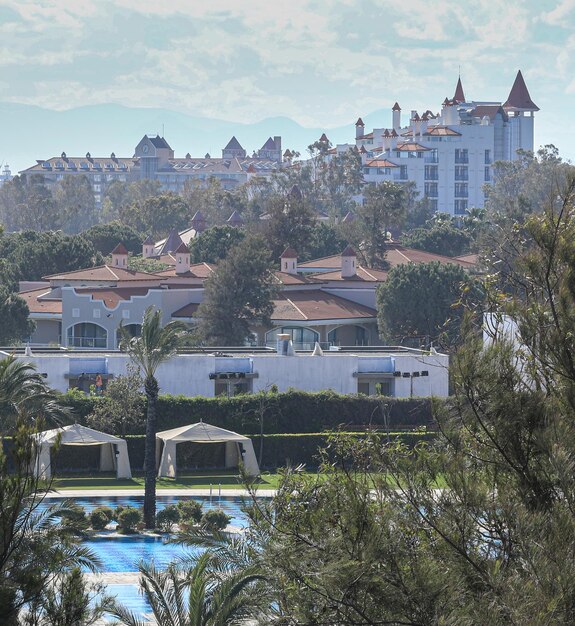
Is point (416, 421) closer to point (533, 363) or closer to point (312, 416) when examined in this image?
point (312, 416)

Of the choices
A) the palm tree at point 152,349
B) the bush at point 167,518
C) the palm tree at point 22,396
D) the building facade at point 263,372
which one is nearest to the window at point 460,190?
the building facade at point 263,372

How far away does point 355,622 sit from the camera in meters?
13.1

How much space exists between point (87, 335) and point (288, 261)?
15052 mm

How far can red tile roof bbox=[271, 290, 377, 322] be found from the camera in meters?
75.0

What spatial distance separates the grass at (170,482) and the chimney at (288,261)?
39.1m

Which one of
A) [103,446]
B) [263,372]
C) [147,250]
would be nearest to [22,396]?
[103,446]

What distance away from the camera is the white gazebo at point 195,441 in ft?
146

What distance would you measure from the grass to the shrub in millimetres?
6195

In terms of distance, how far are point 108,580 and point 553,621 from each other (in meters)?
19.2

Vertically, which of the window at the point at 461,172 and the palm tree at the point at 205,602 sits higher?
the window at the point at 461,172

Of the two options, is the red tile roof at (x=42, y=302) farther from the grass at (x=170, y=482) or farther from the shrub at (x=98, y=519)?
the shrub at (x=98, y=519)

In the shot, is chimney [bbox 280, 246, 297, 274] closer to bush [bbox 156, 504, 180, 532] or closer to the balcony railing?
the balcony railing

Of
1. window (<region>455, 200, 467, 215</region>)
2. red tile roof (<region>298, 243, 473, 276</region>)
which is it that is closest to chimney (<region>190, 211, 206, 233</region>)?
red tile roof (<region>298, 243, 473, 276</region>)

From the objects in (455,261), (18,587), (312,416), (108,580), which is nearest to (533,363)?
(18,587)
